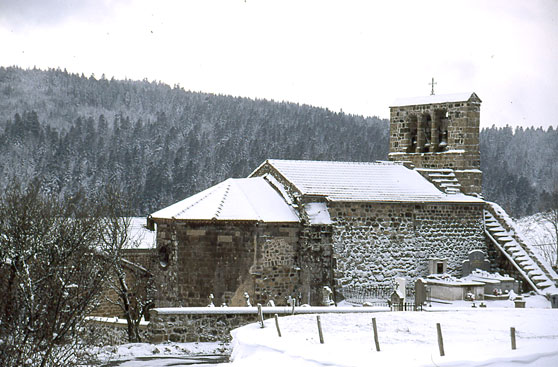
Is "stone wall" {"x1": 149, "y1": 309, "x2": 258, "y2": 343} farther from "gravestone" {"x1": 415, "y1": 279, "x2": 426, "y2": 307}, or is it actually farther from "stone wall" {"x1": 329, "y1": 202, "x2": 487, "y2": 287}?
"gravestone" {"x1": 415, "y1": 279, "x2": 426, "y2": 307}

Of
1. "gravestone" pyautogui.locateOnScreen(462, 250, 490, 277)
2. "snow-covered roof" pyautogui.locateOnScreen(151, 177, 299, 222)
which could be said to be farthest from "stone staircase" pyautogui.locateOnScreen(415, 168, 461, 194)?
"snow-covered roof" pyautogui.locateOnScreen(151, 177, 299, 222)

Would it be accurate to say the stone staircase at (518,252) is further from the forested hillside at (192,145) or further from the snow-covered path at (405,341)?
the forested hillside at (192,145)

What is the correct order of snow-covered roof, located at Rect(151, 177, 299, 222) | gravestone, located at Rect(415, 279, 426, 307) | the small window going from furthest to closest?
1. the small window
2. snow-covered roof, located at Rect(151, 177, 299, 222)
3. gravestone, located at Rect(415, 279, 426, 307)

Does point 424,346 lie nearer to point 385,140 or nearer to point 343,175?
point 343,175

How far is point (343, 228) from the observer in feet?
87.4

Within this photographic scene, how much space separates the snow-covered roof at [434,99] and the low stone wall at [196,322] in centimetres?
1482

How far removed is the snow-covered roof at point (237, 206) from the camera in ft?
81.8

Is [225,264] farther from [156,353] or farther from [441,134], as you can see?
[441,134]

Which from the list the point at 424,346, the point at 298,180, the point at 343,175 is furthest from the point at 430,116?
the point at 424,346

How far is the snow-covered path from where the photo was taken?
1309cm

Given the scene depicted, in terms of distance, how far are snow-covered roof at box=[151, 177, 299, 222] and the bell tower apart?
8.26 metres

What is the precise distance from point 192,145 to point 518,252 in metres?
77.4

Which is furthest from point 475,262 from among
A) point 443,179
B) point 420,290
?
point 420,290

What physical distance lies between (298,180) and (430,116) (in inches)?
326
